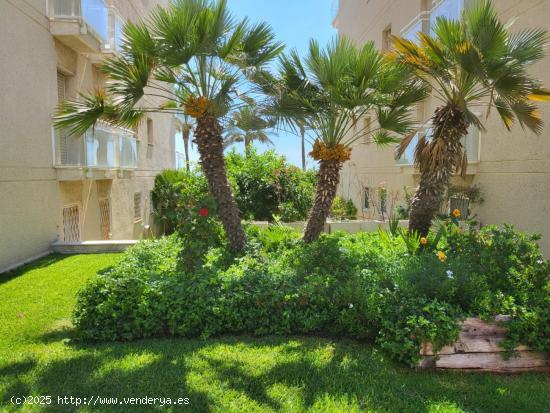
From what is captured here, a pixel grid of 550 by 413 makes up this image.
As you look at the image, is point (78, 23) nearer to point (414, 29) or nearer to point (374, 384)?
point (414, 29)

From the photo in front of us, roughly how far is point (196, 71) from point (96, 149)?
17.7 feet

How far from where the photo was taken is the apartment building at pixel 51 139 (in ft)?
25.8

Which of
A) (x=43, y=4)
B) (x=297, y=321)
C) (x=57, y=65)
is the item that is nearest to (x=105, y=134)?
(x=57, y=65)

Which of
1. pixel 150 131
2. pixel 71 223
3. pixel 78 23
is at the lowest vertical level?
pixel 71 223

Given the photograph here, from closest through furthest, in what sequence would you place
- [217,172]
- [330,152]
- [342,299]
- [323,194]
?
[342,299]
[217,172]
[330,152]
[323,194]

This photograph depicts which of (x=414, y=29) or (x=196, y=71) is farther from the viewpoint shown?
(x=414, y=29)

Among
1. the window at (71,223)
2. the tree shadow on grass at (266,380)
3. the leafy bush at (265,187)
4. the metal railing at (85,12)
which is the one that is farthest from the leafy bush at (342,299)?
the leafy bush at (265,187)

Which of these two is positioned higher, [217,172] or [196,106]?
[196,106]

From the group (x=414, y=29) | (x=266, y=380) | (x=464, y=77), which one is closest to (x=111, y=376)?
(x=266, y=380)

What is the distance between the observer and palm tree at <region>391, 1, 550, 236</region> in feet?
17.5

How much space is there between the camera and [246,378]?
12.0 ft

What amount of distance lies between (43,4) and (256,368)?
32.0 feet

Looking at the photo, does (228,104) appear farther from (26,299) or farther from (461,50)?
(26,299)

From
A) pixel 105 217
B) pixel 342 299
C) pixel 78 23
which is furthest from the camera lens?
pixel 105 217
